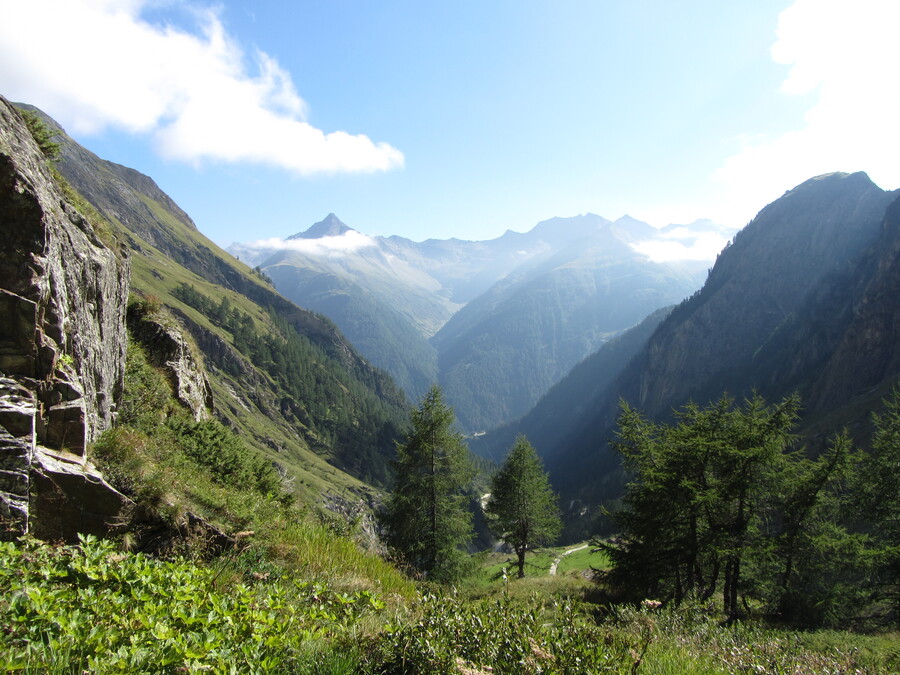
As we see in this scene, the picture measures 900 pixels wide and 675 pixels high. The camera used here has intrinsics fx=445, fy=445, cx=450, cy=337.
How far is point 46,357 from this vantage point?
746 centimetres

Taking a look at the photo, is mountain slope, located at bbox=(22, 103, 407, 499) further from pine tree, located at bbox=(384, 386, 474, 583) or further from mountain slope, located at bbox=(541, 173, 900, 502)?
mountain slope, located at bbox=(541, 173, 900, 502)

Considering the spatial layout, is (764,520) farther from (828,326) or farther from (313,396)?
(828,326)

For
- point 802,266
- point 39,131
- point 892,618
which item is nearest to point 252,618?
point 39,131

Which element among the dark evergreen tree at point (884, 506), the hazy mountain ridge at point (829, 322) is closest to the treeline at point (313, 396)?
the hazy mountain ridge at point (829, 322)

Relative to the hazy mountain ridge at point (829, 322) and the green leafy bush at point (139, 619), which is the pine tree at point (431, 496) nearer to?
the green leafy bush at point (139, 619)

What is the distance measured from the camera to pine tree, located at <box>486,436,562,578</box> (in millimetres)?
33688

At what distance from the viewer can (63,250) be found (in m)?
8.75

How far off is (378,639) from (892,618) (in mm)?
26634

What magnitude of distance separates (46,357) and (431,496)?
66.3 feet

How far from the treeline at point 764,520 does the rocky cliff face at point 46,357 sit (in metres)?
19.0

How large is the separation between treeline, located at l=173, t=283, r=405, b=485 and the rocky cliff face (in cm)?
12652

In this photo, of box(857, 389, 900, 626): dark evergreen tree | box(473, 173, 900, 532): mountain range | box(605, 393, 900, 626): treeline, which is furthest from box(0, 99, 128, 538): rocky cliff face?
box(473, 173, 900, 532): mountain range

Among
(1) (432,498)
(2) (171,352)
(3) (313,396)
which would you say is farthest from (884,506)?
(3) (313,396)

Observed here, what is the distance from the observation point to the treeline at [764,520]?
18.2m
